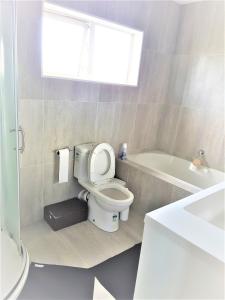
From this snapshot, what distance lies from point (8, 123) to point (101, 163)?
1173mm

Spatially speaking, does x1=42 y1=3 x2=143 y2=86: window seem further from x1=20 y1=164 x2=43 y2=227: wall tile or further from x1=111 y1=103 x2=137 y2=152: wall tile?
x1=20 y1=164 x2=43 y2=227: wall tile

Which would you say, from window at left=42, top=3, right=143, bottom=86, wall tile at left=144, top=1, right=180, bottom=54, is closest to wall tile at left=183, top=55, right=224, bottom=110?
wall tile at left=144, top=1, right=180, bottom=54

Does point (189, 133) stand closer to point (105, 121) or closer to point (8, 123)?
point (105, 121)

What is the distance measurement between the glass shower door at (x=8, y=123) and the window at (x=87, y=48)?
0.70 meters

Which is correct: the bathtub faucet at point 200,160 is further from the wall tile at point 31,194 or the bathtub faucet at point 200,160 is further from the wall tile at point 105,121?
the wall tile at point 31,194

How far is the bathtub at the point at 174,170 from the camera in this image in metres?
2.51

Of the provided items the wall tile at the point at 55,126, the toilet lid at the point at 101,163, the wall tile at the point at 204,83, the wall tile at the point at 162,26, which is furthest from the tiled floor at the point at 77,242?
the wall tile at the point at 162,26

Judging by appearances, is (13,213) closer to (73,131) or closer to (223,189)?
(73,131)

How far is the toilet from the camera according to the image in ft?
7.29

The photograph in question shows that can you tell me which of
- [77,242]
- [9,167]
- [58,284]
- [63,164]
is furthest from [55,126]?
[58,284]

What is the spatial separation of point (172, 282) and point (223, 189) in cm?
61

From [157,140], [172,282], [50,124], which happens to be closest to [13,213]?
[50,124]

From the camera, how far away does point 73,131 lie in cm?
232

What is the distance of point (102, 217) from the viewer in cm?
230
